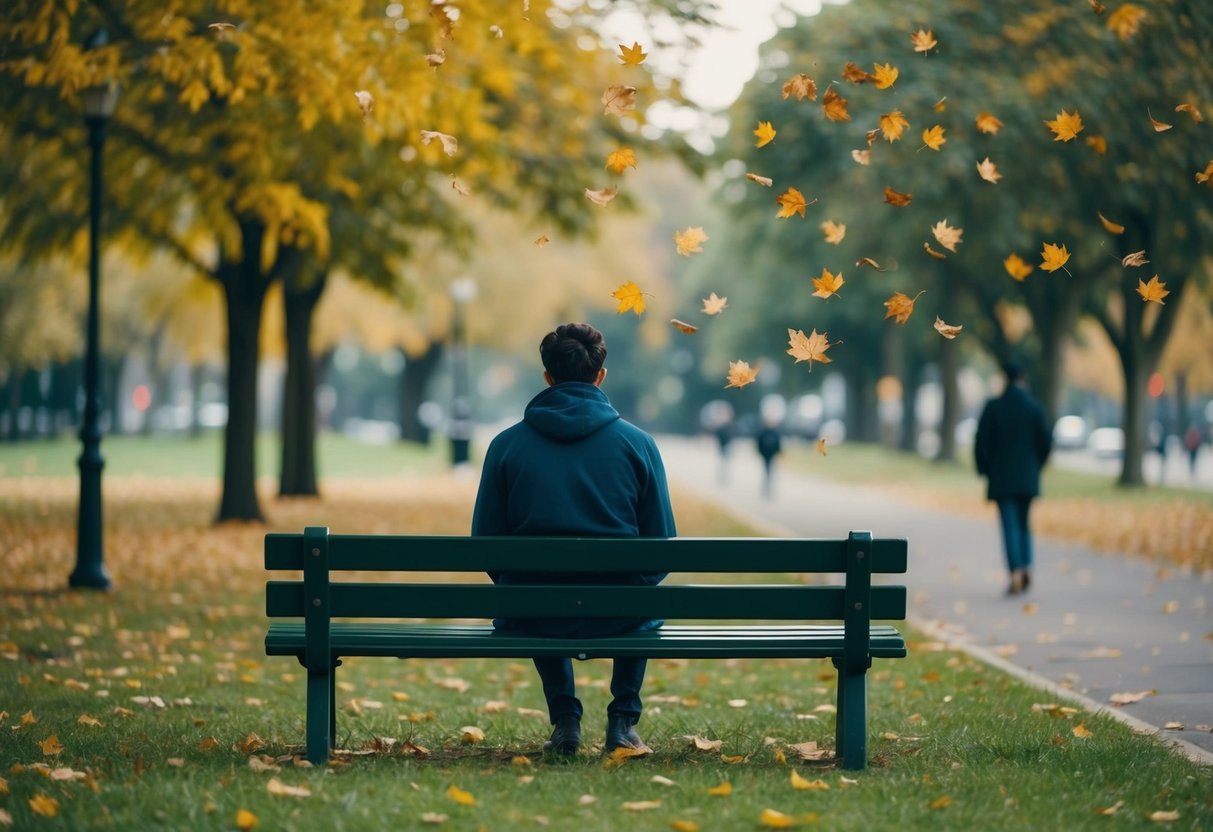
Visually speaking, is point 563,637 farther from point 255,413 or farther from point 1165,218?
point 1165,218

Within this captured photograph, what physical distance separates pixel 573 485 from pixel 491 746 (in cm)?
121

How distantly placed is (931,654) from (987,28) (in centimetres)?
1274

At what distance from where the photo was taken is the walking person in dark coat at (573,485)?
571 cm

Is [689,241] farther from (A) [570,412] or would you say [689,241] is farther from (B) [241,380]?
(B) [241,380]

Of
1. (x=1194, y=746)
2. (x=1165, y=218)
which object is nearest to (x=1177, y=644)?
(x=1194, y=746)

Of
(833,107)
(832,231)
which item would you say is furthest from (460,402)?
(833,107)

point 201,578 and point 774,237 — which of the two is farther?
point 774,237

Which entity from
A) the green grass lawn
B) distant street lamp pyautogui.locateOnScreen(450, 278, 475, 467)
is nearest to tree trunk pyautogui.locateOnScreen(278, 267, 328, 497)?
distant street lamp pyautogui.locateOnScreen(450, 278, 475, 467)

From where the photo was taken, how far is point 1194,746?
629 cm

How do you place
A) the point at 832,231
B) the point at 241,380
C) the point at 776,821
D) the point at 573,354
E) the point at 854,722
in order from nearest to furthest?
the point at 776,821 < the point at 854,722 < the point at 573,354 < the point at 832,231 < the point at 241,380

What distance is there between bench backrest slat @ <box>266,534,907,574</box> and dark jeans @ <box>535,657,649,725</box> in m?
0.56

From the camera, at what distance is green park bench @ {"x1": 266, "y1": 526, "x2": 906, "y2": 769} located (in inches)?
216

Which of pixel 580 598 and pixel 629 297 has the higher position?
pixel 629 297

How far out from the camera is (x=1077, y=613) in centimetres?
1152
